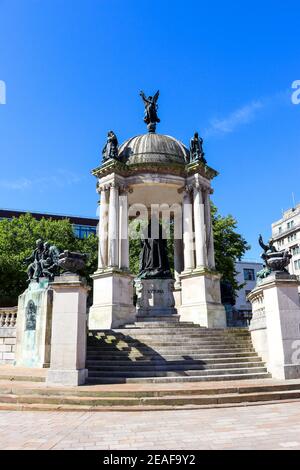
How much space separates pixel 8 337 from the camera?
604 inches

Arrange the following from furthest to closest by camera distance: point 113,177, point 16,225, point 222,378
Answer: point 16,225 < point 113,177 < point 222,378

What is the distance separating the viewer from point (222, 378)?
1036cm

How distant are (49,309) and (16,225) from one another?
26.1 metres

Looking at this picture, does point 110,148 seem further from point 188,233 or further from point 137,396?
point 137,396

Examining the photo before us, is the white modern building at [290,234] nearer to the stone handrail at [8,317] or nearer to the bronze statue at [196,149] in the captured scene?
the bronze statue at [196,149]

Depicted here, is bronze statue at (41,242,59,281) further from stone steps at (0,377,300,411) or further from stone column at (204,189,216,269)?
stone column at (204,189,216,269)

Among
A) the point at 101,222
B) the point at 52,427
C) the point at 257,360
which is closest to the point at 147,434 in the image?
the point at 52,427

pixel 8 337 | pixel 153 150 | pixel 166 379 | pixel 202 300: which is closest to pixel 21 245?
pixel 153 150

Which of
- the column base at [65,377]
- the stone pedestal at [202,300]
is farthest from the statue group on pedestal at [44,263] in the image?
the stone pedestal at [202,300]

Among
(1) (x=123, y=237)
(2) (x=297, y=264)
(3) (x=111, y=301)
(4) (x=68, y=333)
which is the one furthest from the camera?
(2) (x=297, y=264)

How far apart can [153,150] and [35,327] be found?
11318 mm

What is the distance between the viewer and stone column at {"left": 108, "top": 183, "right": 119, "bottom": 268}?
17.8m

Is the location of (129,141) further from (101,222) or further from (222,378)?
(222,378)
